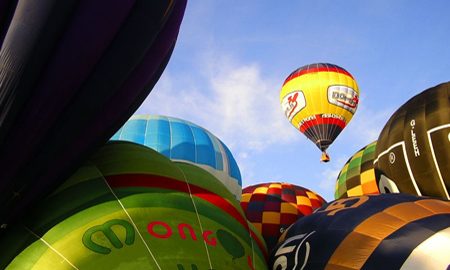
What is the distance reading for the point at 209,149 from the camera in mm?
10594

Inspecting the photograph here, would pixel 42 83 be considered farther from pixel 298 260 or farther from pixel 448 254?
pixel 448 254

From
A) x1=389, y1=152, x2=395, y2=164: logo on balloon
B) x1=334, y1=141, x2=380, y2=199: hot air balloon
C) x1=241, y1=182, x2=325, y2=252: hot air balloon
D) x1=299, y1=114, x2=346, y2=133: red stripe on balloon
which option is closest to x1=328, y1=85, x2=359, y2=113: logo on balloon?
x1=299, y1=114, x2=346, y2=133: red stripe on balloon

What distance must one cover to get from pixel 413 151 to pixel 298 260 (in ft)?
11.4

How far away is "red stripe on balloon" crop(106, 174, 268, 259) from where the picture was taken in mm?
3748

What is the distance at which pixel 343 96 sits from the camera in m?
16.7

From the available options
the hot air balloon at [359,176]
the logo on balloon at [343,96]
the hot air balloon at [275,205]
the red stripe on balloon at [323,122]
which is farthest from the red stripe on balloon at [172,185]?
the red stripe on balloon at [323,122]

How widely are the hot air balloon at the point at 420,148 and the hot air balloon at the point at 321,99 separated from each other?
344 inches

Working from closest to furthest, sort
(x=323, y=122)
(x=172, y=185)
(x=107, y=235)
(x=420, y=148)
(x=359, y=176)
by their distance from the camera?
(x=107, y=235) → (x=172, y=185) → (x=420, y=148) → (x=359, y=176) → (x=323, y=122)

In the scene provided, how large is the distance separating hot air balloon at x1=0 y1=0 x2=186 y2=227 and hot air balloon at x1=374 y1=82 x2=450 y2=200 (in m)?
4.55

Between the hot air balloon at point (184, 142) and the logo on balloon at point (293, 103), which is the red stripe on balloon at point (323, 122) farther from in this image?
the hot air balloon at point (184, 142)

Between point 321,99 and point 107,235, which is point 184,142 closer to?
point 107,235

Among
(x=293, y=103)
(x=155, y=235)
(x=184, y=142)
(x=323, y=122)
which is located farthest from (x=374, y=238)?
(x=293, y=103)

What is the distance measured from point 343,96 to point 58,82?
14140 millimetres

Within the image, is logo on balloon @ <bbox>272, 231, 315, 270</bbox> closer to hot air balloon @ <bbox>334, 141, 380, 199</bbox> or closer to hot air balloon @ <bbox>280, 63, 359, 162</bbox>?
hot air balloon @ <bbox>334, 141, 380, 199</bbox>
